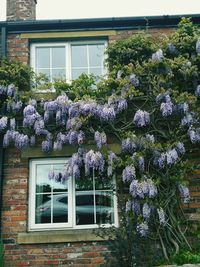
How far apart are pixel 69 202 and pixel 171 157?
226 centimetres

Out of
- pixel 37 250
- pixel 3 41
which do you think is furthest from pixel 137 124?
pixel 3 41

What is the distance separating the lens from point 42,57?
9656mm

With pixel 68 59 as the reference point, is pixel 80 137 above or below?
below

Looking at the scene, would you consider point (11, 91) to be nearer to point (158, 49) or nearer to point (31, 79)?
point (31, 79)

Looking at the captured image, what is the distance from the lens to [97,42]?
978cm

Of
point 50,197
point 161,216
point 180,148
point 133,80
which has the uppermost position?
point 133,80

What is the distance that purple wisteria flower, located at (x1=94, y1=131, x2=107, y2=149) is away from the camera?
8078 mm

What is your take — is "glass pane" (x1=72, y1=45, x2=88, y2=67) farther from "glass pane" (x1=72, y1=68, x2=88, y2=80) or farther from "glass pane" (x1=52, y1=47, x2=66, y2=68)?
"glass pane" (x1=52, y1=47, x2=66, y2=68)

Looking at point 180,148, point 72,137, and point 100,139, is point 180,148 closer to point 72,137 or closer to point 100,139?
point 100,139

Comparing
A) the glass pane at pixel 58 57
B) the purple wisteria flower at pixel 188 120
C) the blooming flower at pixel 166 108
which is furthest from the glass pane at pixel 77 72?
the purple wisteria flower at pixel 188 120

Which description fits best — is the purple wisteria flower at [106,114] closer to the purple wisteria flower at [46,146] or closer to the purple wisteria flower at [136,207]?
the purple wisteria flower at [46,146]

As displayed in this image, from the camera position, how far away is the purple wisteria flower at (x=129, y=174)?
774 cm

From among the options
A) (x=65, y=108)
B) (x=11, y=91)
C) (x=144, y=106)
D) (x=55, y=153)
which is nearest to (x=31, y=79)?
(x=11, y=91)

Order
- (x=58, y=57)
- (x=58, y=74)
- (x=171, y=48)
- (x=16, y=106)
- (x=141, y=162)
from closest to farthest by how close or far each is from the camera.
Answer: (x=141, y=162) < (x=16, y=106) < (x=171, y=48) < (x=58, y=74) < (x=58, y=57)
